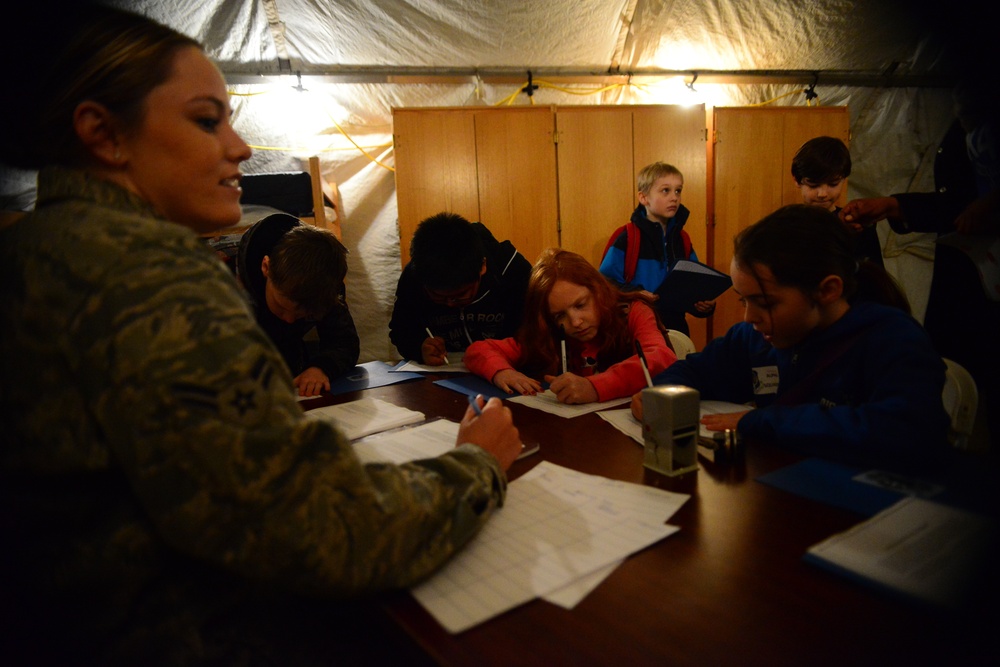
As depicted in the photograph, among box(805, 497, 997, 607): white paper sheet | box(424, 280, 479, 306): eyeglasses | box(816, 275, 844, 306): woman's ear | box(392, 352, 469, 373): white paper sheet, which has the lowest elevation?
box(392, 352, 469, 373): white paper sheet

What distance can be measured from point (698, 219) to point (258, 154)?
10.3 feet

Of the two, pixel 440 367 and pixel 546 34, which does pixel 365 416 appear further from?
pixel 546 34

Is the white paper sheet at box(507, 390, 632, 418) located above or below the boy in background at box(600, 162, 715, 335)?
below

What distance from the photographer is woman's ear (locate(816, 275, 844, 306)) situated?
1171 millimetres

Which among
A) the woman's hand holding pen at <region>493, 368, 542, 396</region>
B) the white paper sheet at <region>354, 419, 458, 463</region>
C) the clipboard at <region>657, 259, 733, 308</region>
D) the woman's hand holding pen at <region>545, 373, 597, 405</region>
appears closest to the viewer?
the white paper sheet at <region>354, 419, 458, 463</region>

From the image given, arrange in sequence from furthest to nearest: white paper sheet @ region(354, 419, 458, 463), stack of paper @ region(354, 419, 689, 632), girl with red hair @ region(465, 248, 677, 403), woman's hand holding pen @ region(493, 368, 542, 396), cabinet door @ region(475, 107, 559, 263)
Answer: cabinet door @ region(475, 107, 559, 263) → girl with red hair @ region(465, 248, 677, 403) → woman's hand holding pen @ region(493, 368, 542, 396) → white paper sheet @ region(354, 419, 458, 463) → stack of paper @ region(354, 419, 689, 632)

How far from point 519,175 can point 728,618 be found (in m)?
3.52

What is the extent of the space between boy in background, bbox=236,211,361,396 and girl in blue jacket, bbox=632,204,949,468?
1.20 m

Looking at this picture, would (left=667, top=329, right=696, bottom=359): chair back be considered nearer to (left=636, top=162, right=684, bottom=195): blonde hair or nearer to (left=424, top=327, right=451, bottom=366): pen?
(left=424, top=327, right=451, bottom=366): pen

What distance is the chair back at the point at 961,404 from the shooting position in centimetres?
121


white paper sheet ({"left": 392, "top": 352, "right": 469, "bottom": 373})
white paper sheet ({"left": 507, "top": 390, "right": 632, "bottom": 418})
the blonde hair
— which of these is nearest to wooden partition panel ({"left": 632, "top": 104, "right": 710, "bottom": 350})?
the blonde hair

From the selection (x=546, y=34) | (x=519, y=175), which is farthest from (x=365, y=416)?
(x=546, y=34)

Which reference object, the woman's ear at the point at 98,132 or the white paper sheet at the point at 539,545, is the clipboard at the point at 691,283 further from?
the woman's ear at the point at 98,132

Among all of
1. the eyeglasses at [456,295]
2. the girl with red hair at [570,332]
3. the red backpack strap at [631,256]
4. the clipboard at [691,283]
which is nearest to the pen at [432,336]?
the eyeglasses at [456,295]
